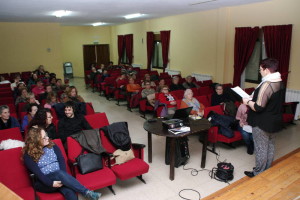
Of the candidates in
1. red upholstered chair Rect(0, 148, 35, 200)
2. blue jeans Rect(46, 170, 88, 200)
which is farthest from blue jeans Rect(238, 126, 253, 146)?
red upholstered chair Rect(0, 148, 35, 200)

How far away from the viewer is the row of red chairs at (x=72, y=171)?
295cm

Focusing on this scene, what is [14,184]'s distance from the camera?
3.00 metres

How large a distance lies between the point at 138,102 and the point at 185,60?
3361 millimetres

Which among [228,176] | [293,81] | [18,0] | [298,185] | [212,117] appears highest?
[18,0]

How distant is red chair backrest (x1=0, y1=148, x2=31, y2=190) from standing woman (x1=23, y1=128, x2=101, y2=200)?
18 cm

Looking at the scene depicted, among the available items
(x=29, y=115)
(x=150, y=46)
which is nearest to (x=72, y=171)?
(x=29, y=115)

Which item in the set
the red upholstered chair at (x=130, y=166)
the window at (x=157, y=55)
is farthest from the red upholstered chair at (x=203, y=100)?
the window at (x=157, y=55)

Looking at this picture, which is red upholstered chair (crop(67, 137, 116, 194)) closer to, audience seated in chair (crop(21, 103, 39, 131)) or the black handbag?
the black handbag

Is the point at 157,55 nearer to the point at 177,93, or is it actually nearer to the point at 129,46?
the point at 129,46

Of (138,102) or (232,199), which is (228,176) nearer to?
(232,199)

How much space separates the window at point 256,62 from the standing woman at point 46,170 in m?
6.07

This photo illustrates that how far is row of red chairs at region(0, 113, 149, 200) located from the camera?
2.95 m

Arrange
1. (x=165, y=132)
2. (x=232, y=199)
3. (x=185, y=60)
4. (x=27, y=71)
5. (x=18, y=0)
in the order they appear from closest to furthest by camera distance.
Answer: (x=232, y=199)
(x=165, y=132)
(x=18, y=0)
(x=185, y=60)
(x=27, y=71)

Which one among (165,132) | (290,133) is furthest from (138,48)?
(165,132)
